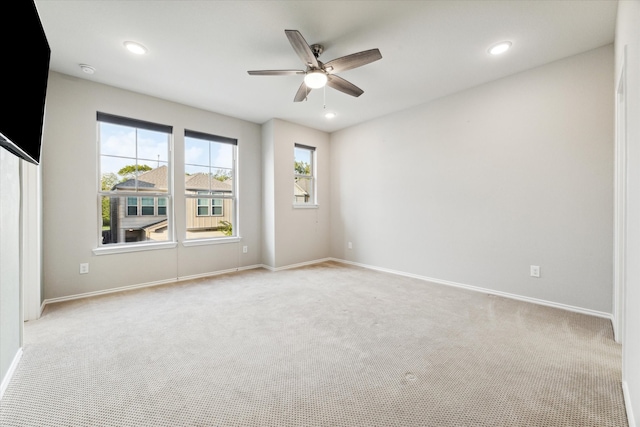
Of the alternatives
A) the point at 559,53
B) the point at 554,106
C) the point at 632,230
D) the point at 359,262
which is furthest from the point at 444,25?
the point at 359,262

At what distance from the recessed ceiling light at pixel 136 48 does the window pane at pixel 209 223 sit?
82.1 inches

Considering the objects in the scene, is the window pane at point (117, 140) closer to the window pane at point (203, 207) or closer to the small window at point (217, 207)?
the window pane at point (203, 207)

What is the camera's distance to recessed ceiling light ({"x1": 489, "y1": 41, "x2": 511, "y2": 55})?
2.60 meters

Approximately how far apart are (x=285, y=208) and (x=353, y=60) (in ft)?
9.73

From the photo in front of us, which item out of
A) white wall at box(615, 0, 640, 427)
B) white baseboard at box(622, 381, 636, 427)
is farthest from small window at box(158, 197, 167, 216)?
white baseboard at box(622, 381, 636, 427)

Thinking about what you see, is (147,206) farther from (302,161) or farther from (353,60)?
(353,60)

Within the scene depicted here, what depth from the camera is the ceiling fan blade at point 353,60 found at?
2.26 m

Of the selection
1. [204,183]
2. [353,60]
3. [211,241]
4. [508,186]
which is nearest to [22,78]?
[353,60]

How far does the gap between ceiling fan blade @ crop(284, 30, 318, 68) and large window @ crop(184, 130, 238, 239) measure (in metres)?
2.68

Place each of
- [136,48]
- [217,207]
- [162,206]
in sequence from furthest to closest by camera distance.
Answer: [217,207], [162,206], [136,48]

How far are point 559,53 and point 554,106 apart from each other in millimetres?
516

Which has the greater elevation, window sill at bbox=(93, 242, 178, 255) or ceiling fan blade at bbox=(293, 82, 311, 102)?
ceiling fan blade at bbox=(293, 82, 311, 102)

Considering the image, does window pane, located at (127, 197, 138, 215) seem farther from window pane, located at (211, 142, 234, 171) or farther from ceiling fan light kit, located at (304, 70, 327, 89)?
ceiling fan light kit, located at (304, 70, 327, 89)

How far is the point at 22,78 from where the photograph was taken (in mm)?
1138
